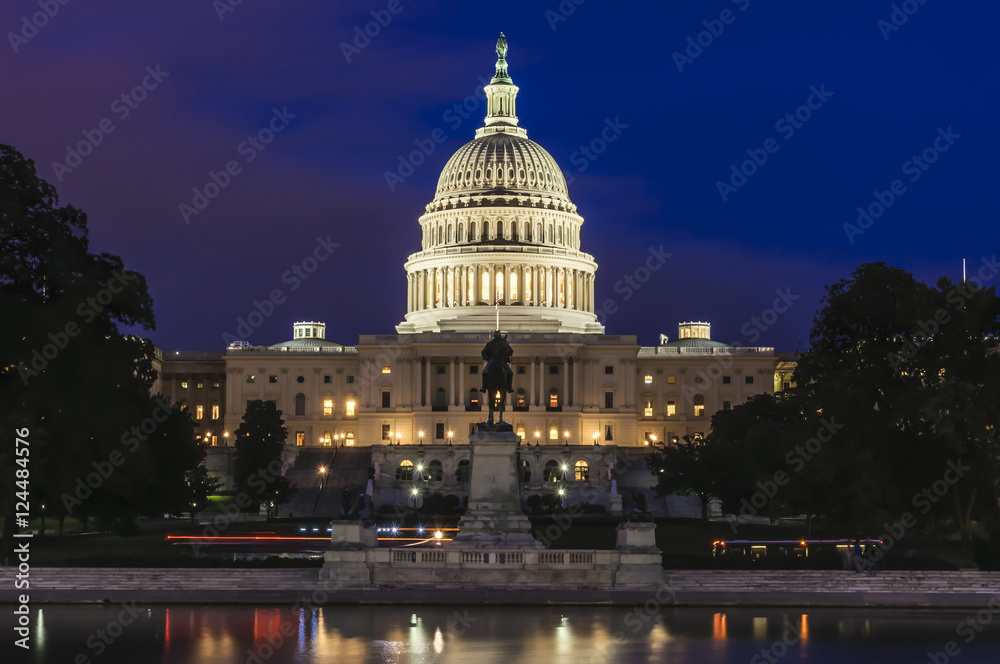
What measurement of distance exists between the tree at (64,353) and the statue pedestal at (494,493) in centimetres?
1538

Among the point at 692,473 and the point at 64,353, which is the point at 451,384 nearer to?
the point at 692,473

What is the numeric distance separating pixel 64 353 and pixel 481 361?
321ft

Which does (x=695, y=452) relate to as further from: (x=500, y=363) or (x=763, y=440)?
(x=500, y=363)

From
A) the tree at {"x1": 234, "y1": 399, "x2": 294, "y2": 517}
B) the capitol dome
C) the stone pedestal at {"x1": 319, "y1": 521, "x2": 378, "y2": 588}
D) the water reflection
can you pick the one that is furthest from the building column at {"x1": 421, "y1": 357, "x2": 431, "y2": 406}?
the water reflection

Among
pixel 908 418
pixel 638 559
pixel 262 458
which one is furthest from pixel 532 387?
pixel 638 559

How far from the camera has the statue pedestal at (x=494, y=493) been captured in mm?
54312

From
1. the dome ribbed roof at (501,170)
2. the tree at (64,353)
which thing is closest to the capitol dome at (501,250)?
the dome ribbed roof at (501,170)

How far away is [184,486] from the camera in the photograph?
7038 cm

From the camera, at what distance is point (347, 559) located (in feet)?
163

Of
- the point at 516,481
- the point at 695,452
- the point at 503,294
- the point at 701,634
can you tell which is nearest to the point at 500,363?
the point at 516,481

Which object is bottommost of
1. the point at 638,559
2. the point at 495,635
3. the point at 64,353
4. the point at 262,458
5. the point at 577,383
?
the point at 495,635

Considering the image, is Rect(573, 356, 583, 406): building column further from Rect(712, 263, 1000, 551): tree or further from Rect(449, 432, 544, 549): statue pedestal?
Rect(449, 432, 544, 549): statue pedestal

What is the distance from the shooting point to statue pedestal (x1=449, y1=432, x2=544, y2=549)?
2138 inches

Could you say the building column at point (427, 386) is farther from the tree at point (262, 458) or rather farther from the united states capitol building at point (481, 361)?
the tree at point (262, 458)
